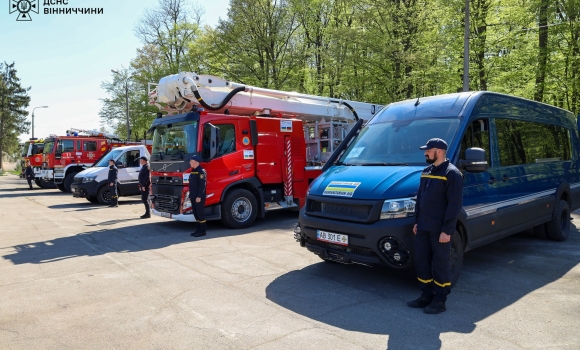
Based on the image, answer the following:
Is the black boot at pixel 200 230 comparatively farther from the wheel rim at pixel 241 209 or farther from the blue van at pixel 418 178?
the blue van at pixel 418 178

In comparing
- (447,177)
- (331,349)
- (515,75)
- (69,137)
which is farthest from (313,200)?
(69,137)

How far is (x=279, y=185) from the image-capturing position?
1095 cm

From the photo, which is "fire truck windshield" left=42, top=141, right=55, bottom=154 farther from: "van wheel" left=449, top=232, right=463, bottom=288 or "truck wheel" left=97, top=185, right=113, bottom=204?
"van wheel" left=449, top=232, right=463, bottom=288

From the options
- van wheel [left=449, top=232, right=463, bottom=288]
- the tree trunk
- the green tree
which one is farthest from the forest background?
the green tree

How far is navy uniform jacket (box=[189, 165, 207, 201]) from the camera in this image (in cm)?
865

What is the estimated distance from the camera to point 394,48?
64.2 feet

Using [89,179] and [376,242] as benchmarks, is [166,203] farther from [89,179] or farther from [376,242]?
[89,179]

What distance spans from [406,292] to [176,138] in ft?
21.2

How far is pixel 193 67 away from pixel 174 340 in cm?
2708

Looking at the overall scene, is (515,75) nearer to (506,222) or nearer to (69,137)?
(506,222)

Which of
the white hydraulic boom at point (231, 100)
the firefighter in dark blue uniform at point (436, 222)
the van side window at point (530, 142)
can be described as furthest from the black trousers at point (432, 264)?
the white hydraulic boom at point (231, 100)

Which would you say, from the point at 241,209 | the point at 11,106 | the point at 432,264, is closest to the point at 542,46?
the point at 241,209

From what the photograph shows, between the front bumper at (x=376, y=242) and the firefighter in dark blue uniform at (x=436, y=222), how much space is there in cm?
17

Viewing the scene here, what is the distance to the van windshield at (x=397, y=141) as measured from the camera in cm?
534
